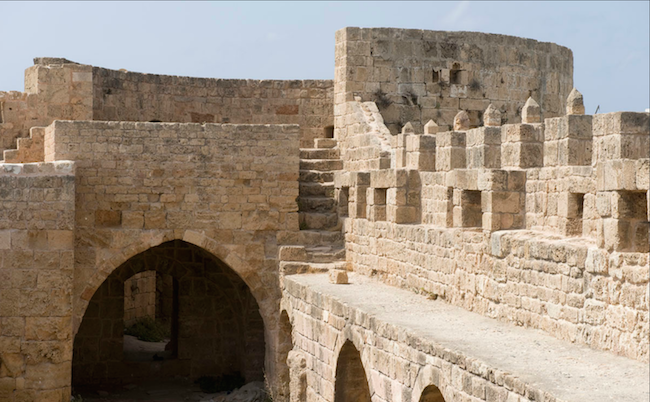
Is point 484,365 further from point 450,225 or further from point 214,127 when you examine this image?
point 214,127

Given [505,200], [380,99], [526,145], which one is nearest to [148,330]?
[380,99]

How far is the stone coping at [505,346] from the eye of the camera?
6.18m

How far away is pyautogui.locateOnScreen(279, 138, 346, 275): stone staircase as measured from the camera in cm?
1244

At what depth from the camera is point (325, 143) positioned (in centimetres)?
1355

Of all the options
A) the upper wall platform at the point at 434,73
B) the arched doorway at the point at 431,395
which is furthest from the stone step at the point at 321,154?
the arched doorway at the point at 431,395

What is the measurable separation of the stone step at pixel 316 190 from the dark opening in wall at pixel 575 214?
548 centimetres

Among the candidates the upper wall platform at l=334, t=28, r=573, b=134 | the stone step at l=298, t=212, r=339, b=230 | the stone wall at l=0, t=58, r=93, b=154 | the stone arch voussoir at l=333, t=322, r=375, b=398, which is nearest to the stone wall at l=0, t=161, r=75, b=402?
the stone wall at l=0, t=58, r=93, b=154

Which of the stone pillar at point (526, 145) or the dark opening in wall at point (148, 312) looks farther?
the dark opening in wall at point (148, 312)

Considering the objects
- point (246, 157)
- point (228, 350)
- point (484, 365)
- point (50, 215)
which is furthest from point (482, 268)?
point (228, 350)

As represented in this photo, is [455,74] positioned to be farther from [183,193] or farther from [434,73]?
[183,193]

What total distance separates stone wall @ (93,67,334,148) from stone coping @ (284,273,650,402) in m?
4.55

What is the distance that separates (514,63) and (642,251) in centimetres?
777

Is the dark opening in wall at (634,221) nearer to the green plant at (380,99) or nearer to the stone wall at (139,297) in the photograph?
the green plant at (380,99)

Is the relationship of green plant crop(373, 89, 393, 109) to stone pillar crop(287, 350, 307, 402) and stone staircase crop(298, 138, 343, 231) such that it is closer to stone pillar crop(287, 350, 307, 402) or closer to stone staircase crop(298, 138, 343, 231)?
stone staircase crop(298, 138, 343, 231)
